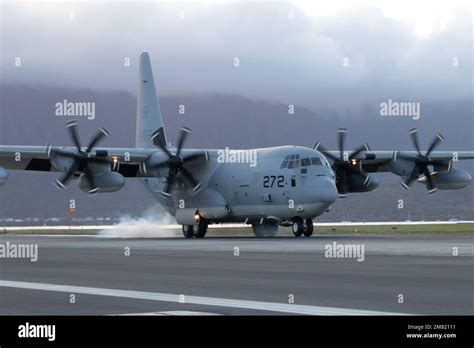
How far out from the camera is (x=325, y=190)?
49.2 m

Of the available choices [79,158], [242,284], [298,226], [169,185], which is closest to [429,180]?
[298,226]

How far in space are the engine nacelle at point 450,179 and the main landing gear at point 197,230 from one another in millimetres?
14181

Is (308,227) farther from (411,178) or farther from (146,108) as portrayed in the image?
(146,108)

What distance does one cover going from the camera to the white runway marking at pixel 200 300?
14412 millimetres

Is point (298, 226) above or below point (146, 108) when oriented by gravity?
below

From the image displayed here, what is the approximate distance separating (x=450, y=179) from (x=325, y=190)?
39.1ft

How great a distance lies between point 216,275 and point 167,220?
4899 cm

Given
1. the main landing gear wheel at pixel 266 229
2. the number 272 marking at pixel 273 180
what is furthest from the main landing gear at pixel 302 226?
the main landing gear wheel at pixel 266 229

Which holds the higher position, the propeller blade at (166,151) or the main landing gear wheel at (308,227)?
the propeller blade at (166,151)

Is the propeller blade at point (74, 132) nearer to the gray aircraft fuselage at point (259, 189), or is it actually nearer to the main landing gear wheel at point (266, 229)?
the gray aircraft fuselage at point (259, 189)

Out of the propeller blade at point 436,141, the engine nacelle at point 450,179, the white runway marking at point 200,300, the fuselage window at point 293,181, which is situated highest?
the propeller blade at point 436,141

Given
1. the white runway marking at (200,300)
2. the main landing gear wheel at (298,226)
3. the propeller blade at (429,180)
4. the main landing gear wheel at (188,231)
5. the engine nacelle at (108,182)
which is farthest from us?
the main landing gear wheel at (188,231)

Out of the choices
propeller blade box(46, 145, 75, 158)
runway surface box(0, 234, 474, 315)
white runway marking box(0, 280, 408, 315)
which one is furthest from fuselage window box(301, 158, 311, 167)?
white runway marking box(0, 280, 408, 315)

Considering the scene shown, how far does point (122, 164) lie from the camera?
184 ft
